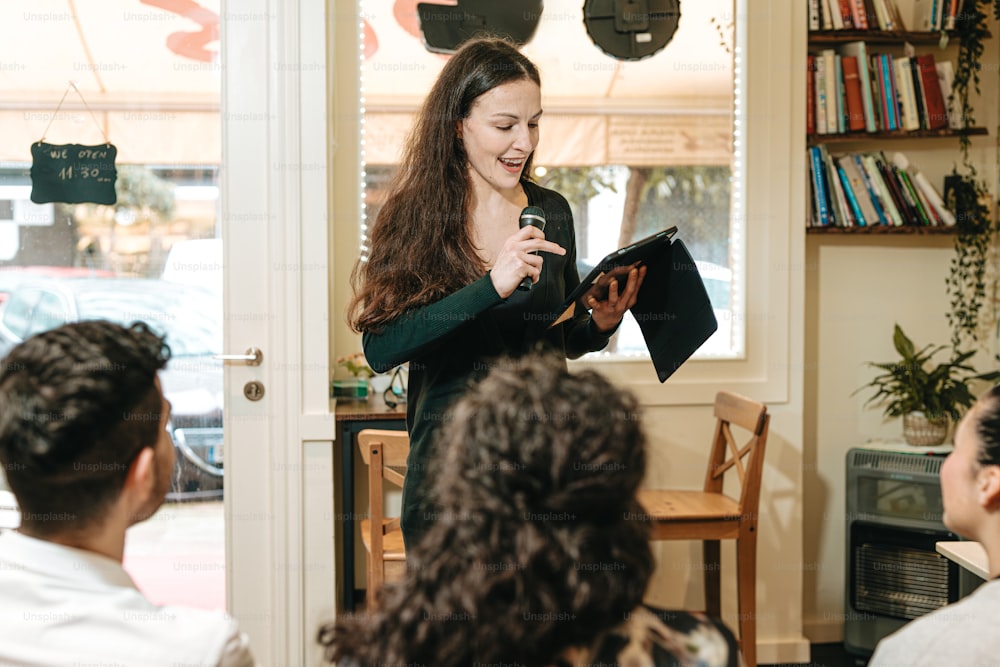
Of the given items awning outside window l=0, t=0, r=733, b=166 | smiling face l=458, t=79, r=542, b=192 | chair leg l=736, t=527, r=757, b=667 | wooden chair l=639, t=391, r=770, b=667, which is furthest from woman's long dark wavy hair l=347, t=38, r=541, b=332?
chair leg l=736, t=527, r=757, b=667

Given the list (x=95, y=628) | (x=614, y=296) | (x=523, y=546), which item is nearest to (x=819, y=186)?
(x=614, y=296)

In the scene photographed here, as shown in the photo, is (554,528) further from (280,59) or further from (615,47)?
(615,47)

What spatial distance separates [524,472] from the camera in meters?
0.90

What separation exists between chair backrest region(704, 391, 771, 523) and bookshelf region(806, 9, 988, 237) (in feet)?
2.41

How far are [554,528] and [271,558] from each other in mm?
2269

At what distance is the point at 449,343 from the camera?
1.84 meters

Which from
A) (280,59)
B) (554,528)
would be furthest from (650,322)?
(280,59)

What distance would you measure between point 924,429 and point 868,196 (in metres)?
0.81

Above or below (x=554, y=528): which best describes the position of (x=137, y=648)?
below

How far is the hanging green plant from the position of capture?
3338 millimetres

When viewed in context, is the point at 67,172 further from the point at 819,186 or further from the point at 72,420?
the point at 819,186

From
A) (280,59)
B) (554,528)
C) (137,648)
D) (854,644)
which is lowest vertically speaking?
(854,644)

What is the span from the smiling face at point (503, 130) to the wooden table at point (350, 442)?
3.97 feet

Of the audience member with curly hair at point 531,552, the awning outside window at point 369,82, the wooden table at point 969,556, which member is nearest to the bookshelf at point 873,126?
the awning outside window at point 369,82
